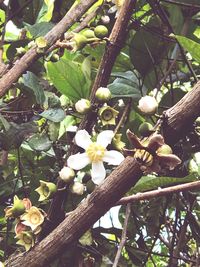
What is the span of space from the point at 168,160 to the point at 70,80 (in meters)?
0.27

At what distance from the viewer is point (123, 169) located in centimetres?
53

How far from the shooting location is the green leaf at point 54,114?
0.74 meters

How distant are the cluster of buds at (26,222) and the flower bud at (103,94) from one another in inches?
6.5

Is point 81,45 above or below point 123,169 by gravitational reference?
above

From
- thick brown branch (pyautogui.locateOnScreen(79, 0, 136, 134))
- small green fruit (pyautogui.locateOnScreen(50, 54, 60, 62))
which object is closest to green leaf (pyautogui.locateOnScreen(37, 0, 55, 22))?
small green fruit (pyautogui.locateOnScreen(50, 54, 60, 62))

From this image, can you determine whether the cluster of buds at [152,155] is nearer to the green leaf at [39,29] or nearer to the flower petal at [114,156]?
the flower petal at [114,156]

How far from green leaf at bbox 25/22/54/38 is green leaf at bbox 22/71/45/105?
0.18 m

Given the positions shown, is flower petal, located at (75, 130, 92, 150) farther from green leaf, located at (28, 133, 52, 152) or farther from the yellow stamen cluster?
green leaf, located at (28, 133, 52, 152)

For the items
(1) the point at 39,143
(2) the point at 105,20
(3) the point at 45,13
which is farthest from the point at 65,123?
(3) the point at 45,13

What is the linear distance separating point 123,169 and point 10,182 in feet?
1.64

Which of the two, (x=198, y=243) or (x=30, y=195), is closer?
(x=30, y=195)

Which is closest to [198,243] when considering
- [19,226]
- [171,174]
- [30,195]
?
[171,174]

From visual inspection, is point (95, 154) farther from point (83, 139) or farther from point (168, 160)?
point (168, 160)

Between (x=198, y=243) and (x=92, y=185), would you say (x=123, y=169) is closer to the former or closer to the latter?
(x=92, y=185)
